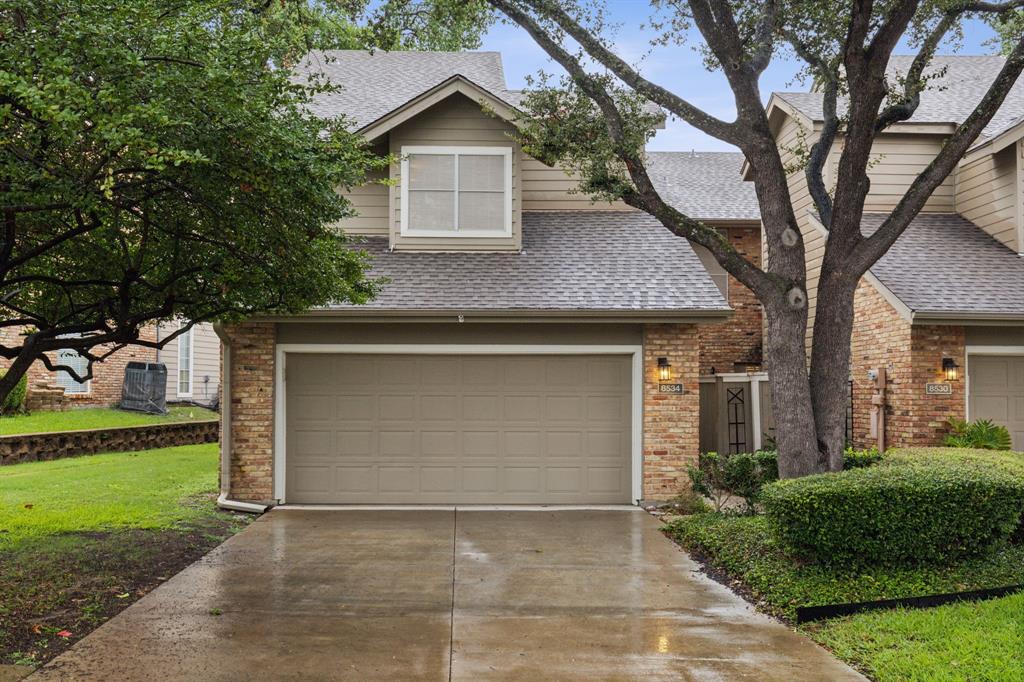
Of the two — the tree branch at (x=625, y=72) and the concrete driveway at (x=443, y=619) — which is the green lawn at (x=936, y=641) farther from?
the tree branch at (x=625, y=72)

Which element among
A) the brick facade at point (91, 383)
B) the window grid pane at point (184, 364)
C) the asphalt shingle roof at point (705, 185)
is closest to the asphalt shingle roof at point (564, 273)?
the asphalt shingle roof at point (705, 185)

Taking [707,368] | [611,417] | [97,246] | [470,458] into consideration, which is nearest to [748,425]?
[707,368]

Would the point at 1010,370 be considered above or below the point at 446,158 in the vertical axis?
below

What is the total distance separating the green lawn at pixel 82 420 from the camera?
53.5 feet

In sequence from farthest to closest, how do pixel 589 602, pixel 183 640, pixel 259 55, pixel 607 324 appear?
1. pixel 607 324
2. pixel 589 602
3. pixel 259 55
4. pixel 183 640

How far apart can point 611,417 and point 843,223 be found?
428 centimetres

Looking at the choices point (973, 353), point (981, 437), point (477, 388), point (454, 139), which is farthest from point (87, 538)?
point (973, 353)

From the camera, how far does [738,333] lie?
1686cm

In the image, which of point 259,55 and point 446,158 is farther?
point 446,158

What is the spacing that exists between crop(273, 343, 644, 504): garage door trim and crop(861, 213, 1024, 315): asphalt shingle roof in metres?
3.71

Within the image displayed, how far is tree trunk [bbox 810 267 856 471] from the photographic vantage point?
8.85 m

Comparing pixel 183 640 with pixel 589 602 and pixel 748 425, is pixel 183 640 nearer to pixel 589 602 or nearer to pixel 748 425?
pixel 589 602

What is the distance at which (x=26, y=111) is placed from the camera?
5.86 meters

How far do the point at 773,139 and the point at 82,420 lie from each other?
49.0 ft
